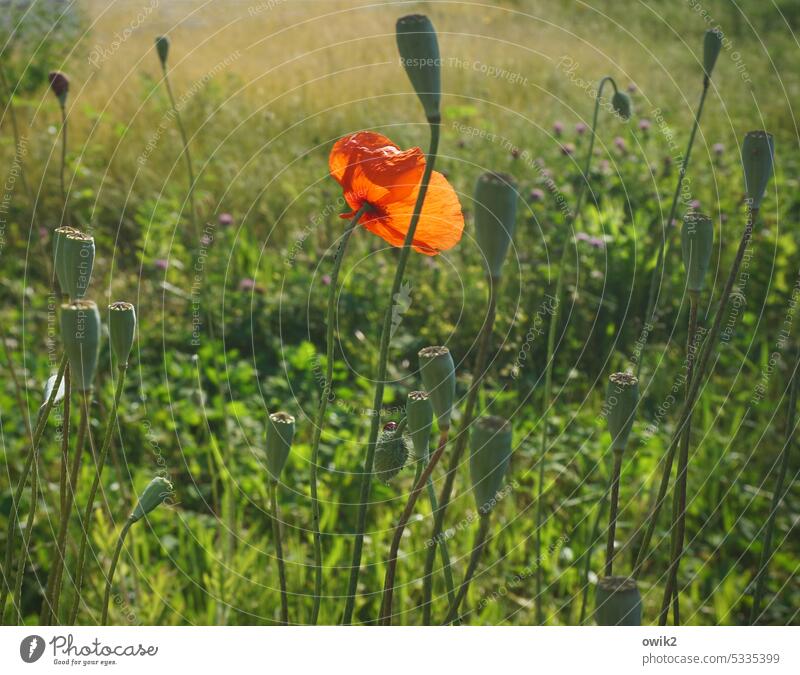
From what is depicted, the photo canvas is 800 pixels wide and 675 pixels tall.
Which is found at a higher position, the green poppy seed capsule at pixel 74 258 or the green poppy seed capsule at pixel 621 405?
the green poppy seed capsule at pixel 74 258

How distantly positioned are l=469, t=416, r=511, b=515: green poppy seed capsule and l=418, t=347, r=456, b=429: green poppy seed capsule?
2 cm

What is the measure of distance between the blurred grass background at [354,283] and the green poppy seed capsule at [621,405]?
151 millimetres

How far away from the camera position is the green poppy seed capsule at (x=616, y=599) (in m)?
0.37

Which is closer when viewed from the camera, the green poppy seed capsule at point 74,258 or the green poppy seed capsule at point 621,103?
the green poppy seed capsule at point 74,258

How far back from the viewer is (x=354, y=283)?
149 cm

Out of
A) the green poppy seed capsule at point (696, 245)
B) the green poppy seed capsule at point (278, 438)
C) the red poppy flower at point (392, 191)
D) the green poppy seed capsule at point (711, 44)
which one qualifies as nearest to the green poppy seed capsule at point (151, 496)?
the green poppy seed capsule at point (278, 438)

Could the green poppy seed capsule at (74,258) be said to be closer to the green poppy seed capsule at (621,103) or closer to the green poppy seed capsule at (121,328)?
the green poppy seed capsule at (121,328)

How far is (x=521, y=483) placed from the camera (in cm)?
112

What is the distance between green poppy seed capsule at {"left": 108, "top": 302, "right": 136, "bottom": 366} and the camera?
0.42m

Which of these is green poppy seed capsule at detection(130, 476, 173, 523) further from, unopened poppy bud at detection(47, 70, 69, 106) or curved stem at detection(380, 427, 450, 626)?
unopened poppy bud at detection(47, 70, 69, 106)

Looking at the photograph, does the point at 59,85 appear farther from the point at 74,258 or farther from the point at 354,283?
the point at 354,283

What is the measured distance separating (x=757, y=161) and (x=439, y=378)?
0.64ft

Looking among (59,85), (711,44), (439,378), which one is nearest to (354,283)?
(59,85)
